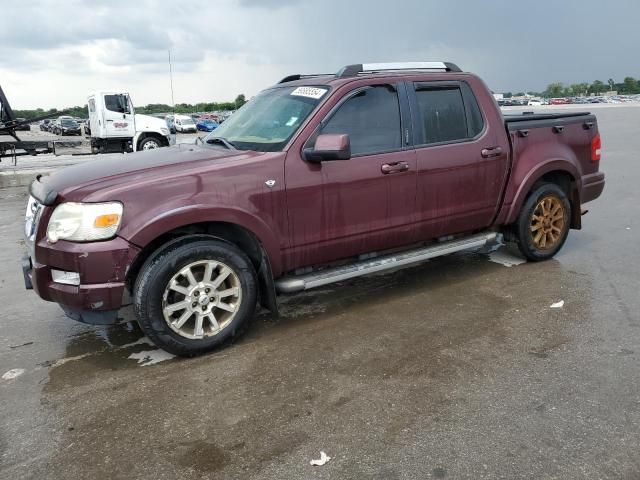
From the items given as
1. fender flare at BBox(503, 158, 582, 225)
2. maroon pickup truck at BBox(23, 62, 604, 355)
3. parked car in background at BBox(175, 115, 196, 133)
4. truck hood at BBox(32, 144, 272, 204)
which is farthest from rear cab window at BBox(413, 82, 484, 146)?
parked car in background at BBox(175, 115, 196, 133)

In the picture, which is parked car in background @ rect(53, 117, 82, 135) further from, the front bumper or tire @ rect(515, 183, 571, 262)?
the front bumper

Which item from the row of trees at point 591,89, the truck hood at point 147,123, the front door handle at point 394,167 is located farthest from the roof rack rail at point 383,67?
the row of trees at point 591,89

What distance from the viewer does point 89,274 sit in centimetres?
339

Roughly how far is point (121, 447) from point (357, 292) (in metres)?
2.62

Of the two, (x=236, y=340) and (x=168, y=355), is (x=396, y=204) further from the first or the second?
(x=168, y=355)

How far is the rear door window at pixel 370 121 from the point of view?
13.9 feet

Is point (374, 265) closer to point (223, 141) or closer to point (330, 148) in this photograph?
point (330, 148)

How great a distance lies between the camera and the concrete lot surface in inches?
103

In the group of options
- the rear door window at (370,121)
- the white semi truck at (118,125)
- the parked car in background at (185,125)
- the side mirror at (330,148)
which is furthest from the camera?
the parked car in background at (185,125)

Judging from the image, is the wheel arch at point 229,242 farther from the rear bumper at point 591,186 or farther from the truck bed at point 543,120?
the rear bumper at point 591,186

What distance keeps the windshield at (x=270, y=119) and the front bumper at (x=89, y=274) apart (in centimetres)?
130

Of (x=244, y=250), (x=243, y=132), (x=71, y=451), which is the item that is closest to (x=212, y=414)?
(x=71, y=451)

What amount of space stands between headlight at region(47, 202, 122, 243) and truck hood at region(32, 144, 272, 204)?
64mm

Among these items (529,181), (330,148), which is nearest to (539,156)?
(529,181)
